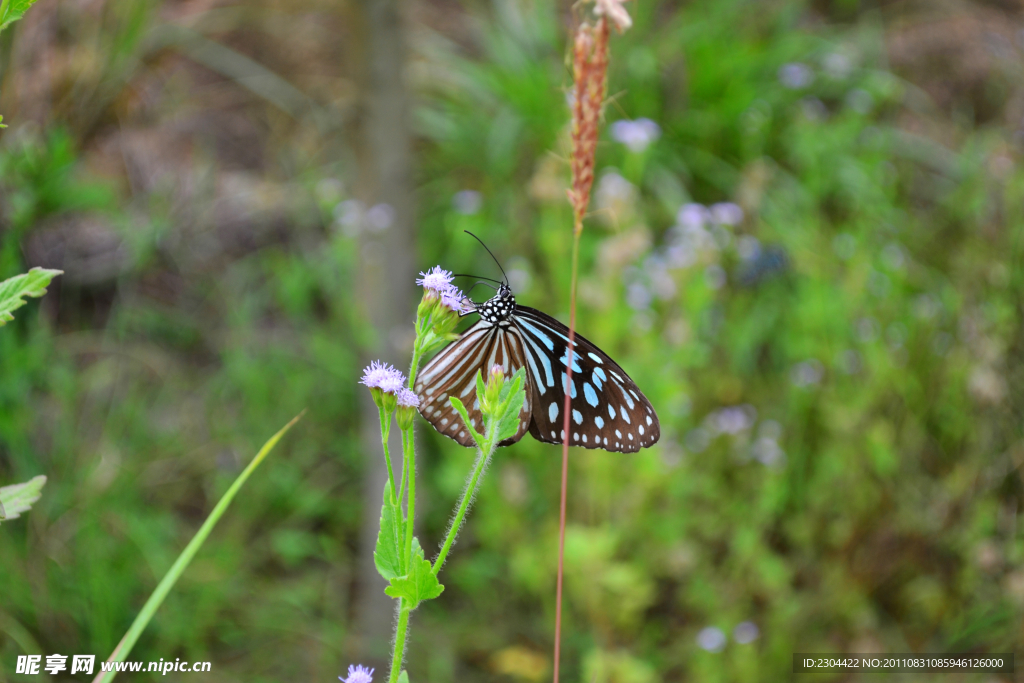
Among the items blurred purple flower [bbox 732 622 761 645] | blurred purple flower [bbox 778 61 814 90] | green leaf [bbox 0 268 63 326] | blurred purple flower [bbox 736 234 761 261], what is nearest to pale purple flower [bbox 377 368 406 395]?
green leaf [bbox 0 268 63 326]

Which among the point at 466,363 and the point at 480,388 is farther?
the point at 466,363

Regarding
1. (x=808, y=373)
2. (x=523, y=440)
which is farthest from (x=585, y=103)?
(x=808, y=373)

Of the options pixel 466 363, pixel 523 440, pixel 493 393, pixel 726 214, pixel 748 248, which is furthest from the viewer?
pixel 748 248

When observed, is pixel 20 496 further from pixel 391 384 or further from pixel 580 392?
pixel 580 392

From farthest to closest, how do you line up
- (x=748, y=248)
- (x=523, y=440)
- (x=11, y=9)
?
(x=748, y=248)
(x=523, y=440)
(x=11, y=9)

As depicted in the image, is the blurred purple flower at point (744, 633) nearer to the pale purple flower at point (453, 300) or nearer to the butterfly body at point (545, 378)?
the butterfly body at point (545, 378)

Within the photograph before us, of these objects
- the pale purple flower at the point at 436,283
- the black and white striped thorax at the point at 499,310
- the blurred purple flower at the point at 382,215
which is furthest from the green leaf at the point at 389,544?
the blurred purple flower at the point at 382,215
